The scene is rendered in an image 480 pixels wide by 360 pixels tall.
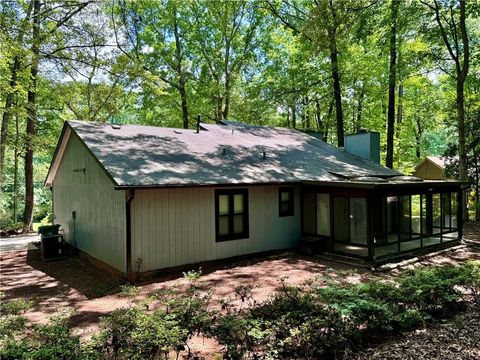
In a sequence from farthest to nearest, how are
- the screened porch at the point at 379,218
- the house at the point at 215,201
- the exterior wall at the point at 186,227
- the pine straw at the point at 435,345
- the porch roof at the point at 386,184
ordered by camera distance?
the screened porch at the point at 379,218 < the porch roof at the point at 386,184 < the house at the point at 215,201 < the exterior wall at the point at 186,227 < the pine straw at the point at 435,345

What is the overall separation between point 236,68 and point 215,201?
64.3 feet

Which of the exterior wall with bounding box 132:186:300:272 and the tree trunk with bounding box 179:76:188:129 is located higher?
the tree trunk with bounding box 179:76:188:129

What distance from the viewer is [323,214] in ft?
36.5

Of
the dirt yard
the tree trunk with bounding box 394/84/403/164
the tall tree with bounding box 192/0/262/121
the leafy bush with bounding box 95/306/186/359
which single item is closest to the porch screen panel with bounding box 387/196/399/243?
the dirt yard

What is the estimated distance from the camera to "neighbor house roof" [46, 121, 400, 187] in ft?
28.2

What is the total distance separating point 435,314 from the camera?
17.2 feet

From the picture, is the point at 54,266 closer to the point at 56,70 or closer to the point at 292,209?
the point at 292,209

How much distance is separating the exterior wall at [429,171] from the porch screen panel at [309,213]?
71.2 ft

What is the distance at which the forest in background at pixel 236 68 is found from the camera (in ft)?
45.0

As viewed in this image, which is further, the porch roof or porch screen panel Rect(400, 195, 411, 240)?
porch screen panel Rect(400, 195, 411, 240)

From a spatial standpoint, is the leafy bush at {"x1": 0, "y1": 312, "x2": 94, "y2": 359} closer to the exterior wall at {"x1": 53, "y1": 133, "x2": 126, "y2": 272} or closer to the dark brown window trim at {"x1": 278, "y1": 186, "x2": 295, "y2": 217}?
the exterior wall at {"x1": 53, "y1": 133, "x2": 126, "y2": 272}

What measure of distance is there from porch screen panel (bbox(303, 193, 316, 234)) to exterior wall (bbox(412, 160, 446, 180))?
2169 cm

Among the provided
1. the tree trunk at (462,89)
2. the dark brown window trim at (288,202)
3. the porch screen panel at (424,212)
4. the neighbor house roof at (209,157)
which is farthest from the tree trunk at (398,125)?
the dark brown window trim at (288,202)

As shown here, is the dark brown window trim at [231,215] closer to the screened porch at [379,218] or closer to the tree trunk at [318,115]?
the screened porch at [379,218]
